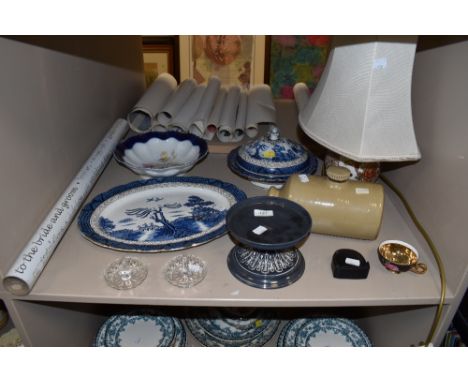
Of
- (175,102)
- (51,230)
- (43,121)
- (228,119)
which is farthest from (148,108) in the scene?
(51,230)

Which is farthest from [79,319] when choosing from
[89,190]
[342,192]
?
[342,192]

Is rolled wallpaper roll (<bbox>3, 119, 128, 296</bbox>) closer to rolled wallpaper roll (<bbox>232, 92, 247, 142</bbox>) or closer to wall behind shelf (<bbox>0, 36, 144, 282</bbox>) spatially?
wall behind shelf (<bbox>0, 36, 144, 282</bbox>)

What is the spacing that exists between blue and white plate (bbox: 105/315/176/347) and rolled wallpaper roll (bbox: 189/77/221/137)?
1.52 feet

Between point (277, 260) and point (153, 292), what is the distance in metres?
0.19

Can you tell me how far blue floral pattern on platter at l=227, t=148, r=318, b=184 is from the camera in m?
0.78

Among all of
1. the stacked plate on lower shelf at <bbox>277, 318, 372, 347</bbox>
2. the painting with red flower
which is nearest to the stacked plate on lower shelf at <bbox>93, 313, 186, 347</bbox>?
the stacked plate on lower shelf at <bbox>277, 318, 372, 347</bbox>

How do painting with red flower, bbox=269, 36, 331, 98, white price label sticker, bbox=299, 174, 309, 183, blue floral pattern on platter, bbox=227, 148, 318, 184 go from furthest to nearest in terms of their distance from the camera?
1. painting with red flower, bbox=269, 36, 331, 98
2. blue floral pattern on platter, bbox=227, 148, 318, 184
3. white price label sticker, bbox=299, 174, 309, 183

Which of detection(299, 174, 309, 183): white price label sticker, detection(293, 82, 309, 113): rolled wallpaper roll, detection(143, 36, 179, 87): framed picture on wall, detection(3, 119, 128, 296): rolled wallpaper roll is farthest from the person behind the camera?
detection(143, 36, 179, 87): framed picture on wall

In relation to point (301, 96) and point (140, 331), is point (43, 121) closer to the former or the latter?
point (140, 331)

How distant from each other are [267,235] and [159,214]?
26cm

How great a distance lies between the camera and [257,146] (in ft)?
2.69

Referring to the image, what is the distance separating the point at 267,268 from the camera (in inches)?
23.2

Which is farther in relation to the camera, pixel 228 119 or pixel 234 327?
pixel 228 119

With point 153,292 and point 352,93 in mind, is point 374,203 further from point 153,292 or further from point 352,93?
point 153,292
